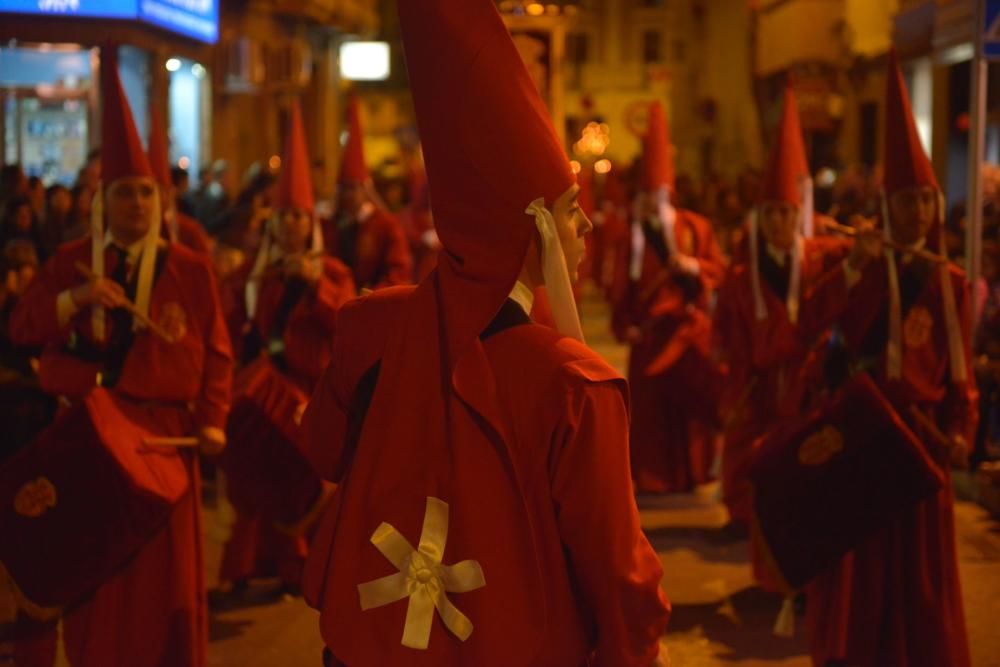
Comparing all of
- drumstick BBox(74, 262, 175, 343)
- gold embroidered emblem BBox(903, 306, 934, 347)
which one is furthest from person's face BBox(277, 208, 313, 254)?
gold embroidered emblem BBox(903, 306, 934, 347)

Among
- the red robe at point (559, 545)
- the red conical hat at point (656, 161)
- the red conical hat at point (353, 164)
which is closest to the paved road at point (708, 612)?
the red conical hat at point (353, 164)

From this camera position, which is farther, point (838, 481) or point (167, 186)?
point (167, 186)

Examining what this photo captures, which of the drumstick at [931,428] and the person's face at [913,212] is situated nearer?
the drumstick at [931,428]

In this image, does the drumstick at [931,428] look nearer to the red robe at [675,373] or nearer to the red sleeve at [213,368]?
the red sleeve at [213,368]

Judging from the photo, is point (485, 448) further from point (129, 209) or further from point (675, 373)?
point (675, 373)

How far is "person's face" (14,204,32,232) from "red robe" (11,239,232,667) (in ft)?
18.2

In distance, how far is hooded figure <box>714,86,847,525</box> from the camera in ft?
27.0

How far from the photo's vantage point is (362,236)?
999 centimetres

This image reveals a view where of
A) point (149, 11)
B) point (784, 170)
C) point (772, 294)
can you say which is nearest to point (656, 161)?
point (784, 170)

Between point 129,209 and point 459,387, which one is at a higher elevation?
point 129,209

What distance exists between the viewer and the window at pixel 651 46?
67.6 metres

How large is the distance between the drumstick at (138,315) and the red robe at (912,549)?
8.63ft

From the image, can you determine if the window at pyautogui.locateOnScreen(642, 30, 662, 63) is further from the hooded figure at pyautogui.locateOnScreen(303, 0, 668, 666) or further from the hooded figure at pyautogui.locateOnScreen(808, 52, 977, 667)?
the hooded figure at pyautogui.locateOnScreen(303, 0, 668, 666)

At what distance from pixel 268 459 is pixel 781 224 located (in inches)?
118
